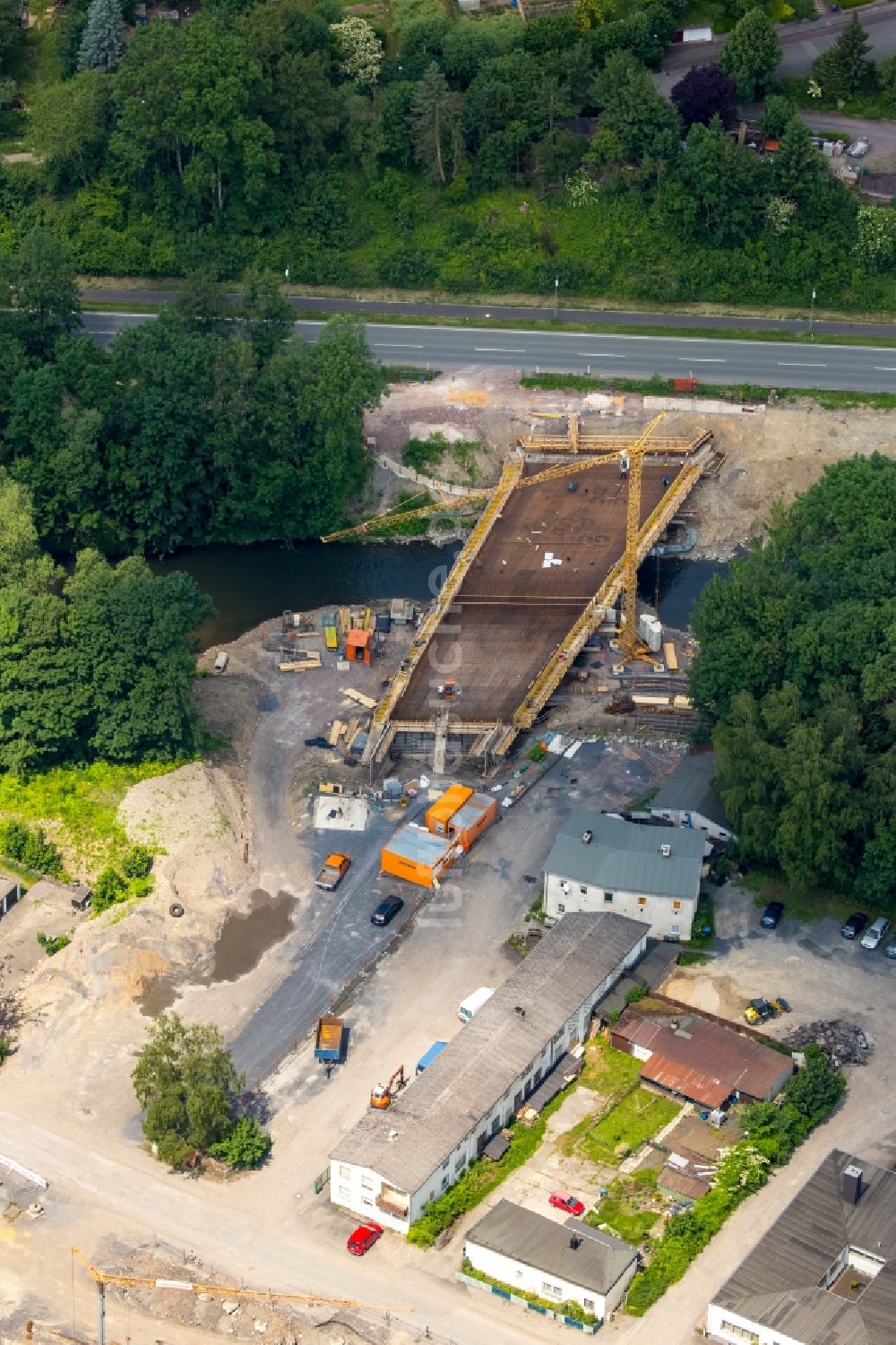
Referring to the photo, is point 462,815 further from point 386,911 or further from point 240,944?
point 240,944

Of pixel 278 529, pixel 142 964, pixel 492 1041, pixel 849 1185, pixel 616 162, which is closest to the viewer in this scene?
pixel 849 1185

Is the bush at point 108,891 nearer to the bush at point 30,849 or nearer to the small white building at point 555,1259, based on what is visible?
the bush at point 30,849

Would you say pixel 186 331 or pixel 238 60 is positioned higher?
pixel 238 60

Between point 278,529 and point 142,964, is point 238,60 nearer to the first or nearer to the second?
point 278,529

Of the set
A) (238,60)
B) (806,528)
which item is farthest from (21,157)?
(806,528)

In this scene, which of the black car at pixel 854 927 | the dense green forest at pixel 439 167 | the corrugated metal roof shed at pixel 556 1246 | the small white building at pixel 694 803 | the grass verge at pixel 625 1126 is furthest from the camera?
the dense green forest at pixel 439 167

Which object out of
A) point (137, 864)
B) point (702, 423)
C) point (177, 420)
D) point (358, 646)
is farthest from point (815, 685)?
point (177, 420)

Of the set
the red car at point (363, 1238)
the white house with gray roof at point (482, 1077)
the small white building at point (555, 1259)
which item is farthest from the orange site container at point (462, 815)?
the small white building at point (555, 1259)
